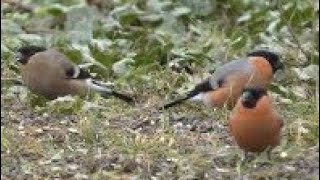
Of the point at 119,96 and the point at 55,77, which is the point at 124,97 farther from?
the point at 55,77

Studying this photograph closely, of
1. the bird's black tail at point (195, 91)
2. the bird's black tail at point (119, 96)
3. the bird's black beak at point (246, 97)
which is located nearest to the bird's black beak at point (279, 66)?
the bird's black tail at point (195, 91)

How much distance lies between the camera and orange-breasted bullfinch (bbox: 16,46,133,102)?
272 inches

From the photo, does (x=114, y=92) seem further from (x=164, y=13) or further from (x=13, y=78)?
(x=164, y=13)

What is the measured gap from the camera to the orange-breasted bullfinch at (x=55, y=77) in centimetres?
Answer: 690

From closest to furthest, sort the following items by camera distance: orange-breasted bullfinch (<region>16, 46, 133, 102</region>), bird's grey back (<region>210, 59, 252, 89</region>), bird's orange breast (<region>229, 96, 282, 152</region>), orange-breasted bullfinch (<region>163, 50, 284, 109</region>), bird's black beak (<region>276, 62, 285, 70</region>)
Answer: bird's orange breast (<region>229, 96, 282, 152</region>)
orange-breasted bullfinch (<region>163, 50, 284, 109</region>)
bird's grey back (<region>210, 59, 252, 89</region>)
orange-breasted bullfinch (<region>16, 46, 133, 102</region>)
bird's black beak (<region>276, 62, 285, 70</region>)

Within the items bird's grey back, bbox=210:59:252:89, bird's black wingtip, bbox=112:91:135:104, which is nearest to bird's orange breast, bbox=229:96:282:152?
bird's grey back, bbox=210:59:252:89

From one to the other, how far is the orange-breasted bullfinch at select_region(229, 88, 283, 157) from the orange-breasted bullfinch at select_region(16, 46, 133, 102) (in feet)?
5.52

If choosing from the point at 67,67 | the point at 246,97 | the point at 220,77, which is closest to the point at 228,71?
the point at 220,77

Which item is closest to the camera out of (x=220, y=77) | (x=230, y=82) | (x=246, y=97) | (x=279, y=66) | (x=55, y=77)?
(x=246, y=97)

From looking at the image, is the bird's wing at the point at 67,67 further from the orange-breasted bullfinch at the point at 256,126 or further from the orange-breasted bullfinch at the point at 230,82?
the orange-breasted bullfinch at the point at 256,126

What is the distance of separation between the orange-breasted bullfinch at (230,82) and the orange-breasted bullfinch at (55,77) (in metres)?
0.47

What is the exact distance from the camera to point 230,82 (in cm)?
668

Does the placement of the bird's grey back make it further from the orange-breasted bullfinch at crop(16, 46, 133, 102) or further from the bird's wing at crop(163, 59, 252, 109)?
the orange-breasted bullfinch at crop(16, 46, 133, 102)

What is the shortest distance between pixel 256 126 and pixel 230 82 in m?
1.46
